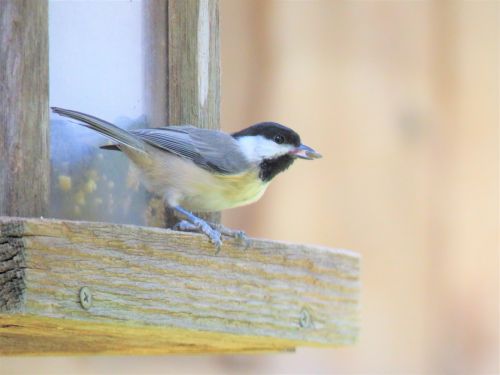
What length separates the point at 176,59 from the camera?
301cm

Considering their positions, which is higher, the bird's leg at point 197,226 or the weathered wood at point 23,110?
the weathered wood at point 23,110

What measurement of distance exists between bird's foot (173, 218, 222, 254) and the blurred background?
2.75ft

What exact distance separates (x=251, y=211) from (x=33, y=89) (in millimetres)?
1361

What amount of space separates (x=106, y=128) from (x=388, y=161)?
1701 millimetres

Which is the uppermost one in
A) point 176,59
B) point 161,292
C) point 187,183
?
point 176,59

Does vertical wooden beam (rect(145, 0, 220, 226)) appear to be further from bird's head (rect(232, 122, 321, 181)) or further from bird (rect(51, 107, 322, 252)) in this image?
bird's head (rect(232, 122, 321, 181))

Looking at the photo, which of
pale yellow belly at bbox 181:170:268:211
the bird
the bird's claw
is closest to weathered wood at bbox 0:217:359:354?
the bird's claw

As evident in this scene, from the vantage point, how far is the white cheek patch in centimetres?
323

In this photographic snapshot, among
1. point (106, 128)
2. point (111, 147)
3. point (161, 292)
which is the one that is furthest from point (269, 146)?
point (161, 292)

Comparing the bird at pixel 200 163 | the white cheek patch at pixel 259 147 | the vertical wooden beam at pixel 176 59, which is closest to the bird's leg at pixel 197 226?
the bird at pixel 200 163

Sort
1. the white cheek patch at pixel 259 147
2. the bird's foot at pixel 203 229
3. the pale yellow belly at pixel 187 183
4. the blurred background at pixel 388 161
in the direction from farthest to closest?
the blurred background at pixel 388 161 < the white cheek patch at pixel 259 147 < the pale yellow belly at pixel 187 183 < the bird's foot at pixel 203 229

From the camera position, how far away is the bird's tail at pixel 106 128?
2.56 m

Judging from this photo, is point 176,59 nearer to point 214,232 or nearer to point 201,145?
point 201,145

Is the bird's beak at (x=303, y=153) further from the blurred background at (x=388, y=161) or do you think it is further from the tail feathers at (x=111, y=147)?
the tail feathers at (x=111, y=147)
